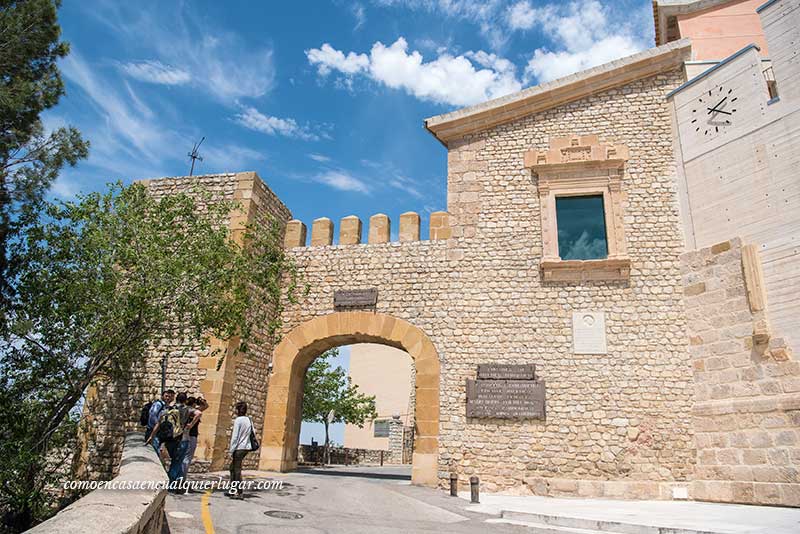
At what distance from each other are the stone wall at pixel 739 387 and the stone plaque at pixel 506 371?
2.67m

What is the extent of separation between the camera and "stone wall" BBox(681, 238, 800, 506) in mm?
7879

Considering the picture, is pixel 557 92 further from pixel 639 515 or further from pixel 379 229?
pixel 639 515

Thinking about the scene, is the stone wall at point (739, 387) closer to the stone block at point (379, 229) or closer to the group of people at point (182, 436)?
the stone block at point (379, 229)

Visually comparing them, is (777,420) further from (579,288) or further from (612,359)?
(579,288)

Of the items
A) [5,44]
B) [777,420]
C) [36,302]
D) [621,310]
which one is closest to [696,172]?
[621,310]

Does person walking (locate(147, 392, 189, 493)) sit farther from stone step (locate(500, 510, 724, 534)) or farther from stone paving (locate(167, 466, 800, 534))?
stone step (locate(500, 510, 724, 534))

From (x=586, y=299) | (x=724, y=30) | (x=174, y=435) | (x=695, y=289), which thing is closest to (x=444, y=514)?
(x=174, y=435)

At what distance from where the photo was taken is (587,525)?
18.6 ft

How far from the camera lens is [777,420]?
7.98 m

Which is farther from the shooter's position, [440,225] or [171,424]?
[440,225]

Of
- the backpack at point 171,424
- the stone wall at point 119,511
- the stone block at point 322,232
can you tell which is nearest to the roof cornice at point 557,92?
the stone block at point 322,232

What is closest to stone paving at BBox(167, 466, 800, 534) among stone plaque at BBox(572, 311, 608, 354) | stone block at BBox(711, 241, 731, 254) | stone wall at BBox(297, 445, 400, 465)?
stone plaque at BBox(572, 311, 608, 354)

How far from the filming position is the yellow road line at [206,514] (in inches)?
194

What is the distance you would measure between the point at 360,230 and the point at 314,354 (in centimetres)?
279
